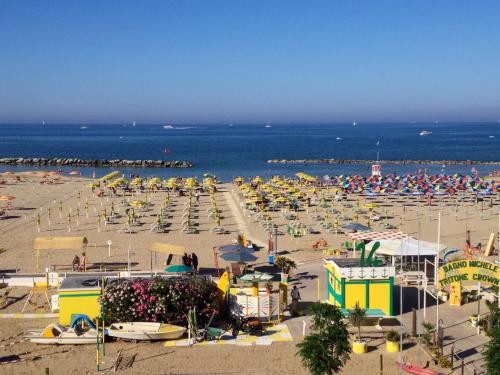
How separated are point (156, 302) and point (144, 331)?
77 centimetres

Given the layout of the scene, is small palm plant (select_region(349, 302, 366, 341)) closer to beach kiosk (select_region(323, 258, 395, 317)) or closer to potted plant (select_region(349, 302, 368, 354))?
potted plant (select_region(349, 302, 368, 354))

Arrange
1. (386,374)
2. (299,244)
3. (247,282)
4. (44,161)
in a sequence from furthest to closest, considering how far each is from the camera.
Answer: (44,161) < (299,244) < (247,282) < (386,374)

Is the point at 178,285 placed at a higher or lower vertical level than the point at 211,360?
higher

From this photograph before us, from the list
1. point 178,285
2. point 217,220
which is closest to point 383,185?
point 217,220

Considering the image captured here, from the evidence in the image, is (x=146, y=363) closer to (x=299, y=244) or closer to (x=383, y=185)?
(x=299, y=244)

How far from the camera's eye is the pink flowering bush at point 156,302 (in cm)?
1344

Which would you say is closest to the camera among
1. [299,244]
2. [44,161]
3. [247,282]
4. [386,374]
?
[386,374]

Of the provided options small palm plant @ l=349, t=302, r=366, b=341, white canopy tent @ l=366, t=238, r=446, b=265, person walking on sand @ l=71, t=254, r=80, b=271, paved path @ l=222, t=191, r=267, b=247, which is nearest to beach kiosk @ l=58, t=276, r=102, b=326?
person walking on sand @ l=71, t=254, r=80, b=271

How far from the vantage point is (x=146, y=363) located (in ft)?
39.0

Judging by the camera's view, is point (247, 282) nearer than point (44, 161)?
Yes

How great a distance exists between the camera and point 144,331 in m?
13.0

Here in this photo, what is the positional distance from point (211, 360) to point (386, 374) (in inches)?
133

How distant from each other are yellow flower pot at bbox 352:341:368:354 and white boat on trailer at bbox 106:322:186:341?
3.67m

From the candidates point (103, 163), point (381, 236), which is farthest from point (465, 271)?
point (103, 163)
